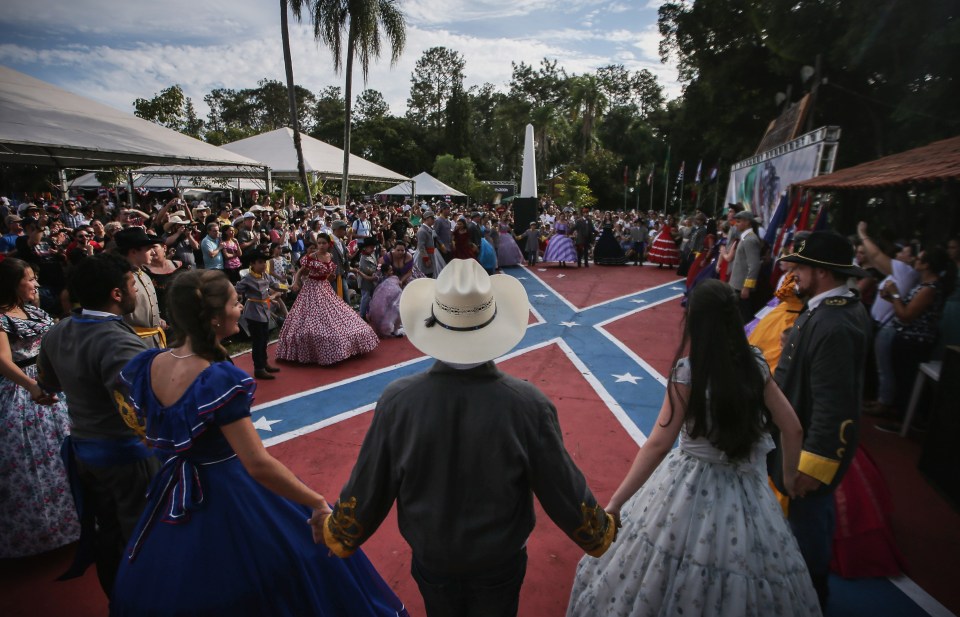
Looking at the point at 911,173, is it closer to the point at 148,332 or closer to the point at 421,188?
the point at 148,332

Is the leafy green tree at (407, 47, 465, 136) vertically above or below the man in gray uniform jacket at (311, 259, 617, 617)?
above

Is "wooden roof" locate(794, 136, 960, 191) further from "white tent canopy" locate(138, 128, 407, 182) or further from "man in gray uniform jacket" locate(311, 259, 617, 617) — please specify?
"white tent canopy" locate(138, 128, 407, 182)

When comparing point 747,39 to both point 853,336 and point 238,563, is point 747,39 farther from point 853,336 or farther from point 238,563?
point 238,563

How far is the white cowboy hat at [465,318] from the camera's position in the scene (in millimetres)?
1695

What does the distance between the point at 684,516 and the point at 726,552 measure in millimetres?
208

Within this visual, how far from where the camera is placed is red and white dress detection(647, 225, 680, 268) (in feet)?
54.9

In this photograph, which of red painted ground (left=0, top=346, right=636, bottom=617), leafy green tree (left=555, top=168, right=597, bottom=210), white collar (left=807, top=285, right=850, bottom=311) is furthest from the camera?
leafy green tree (left=555, top=168, right=597, bottom=210)

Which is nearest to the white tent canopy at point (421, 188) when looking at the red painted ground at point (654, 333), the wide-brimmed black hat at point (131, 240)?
the red painted ground at point (654, 333)

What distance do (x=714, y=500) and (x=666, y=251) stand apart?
1583 centimetres

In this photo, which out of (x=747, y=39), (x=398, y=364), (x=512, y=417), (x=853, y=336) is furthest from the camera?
(x=747, y=39)

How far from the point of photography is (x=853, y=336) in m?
2.51

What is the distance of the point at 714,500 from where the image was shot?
2.20 m

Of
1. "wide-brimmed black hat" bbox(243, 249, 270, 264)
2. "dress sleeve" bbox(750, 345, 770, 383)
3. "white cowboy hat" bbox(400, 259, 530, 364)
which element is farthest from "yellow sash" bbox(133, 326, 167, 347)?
"dress sleeve" bbox(750, 345, 770, 383)

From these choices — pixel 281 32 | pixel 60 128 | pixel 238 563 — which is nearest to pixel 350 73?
pixel 281 32
